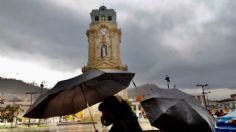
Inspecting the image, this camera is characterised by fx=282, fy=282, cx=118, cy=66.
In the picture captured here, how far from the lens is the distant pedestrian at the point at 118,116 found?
372cm

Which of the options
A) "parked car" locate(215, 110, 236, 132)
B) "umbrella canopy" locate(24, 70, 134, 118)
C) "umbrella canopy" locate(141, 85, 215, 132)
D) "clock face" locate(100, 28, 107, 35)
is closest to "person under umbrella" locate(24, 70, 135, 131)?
"umbrella canopy" locate(24, 70, 134, 118)

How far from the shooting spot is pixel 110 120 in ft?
12.5

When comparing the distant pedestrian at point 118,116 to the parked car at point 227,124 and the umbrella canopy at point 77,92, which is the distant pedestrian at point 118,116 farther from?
the parked car at point 227,124

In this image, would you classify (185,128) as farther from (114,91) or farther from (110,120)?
(110,120)

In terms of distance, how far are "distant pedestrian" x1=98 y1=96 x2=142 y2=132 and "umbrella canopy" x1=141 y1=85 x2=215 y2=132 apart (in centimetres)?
249

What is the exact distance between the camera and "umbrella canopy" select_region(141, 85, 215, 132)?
607cm

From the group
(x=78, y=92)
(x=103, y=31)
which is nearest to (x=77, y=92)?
(x=78, y=92)

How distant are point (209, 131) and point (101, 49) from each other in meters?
48.8

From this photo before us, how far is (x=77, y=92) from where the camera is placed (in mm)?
5254

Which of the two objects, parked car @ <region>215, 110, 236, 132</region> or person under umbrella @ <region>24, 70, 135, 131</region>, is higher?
person under umbrella @ <region>24, 70, 135, 131</region>

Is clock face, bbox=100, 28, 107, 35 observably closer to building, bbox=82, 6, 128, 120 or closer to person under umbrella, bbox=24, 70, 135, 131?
building, bbox=82, 6, 128, 120

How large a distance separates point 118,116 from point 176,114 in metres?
2.88

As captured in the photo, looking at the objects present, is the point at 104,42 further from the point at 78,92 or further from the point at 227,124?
the point at 227,124

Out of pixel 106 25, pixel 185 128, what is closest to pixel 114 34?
pixel 106 25
